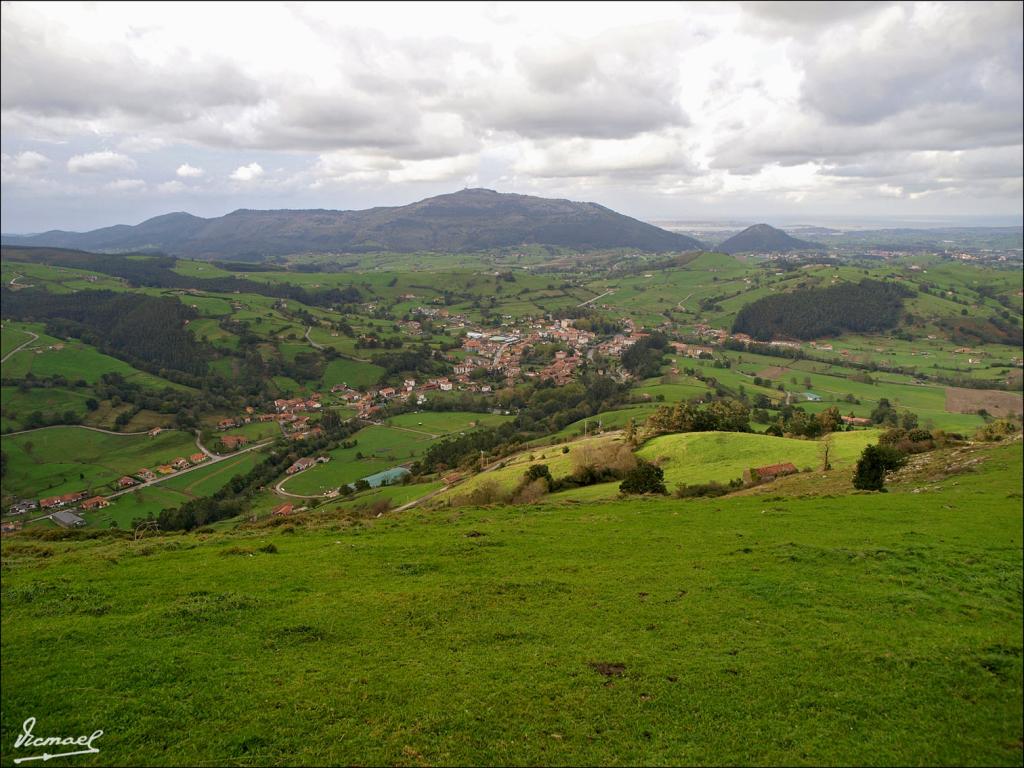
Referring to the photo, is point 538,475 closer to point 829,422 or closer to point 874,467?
point 874,467

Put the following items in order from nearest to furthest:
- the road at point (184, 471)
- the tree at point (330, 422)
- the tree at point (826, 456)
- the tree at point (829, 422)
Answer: the tree at point (826, 456) < the tree at point (829, 422) < the road at point (184, 471) < the tree at point (330, 422)

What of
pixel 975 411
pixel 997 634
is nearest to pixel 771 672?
pixel 997 634

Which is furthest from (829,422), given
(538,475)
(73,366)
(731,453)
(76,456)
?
(73,366)

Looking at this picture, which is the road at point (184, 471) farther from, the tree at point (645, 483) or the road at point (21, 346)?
the tree at point (645, 483)

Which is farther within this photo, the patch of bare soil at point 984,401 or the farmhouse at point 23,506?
the farmhouse at point 23,506

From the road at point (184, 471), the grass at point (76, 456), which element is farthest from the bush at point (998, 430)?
the grass at point (76, 456)
